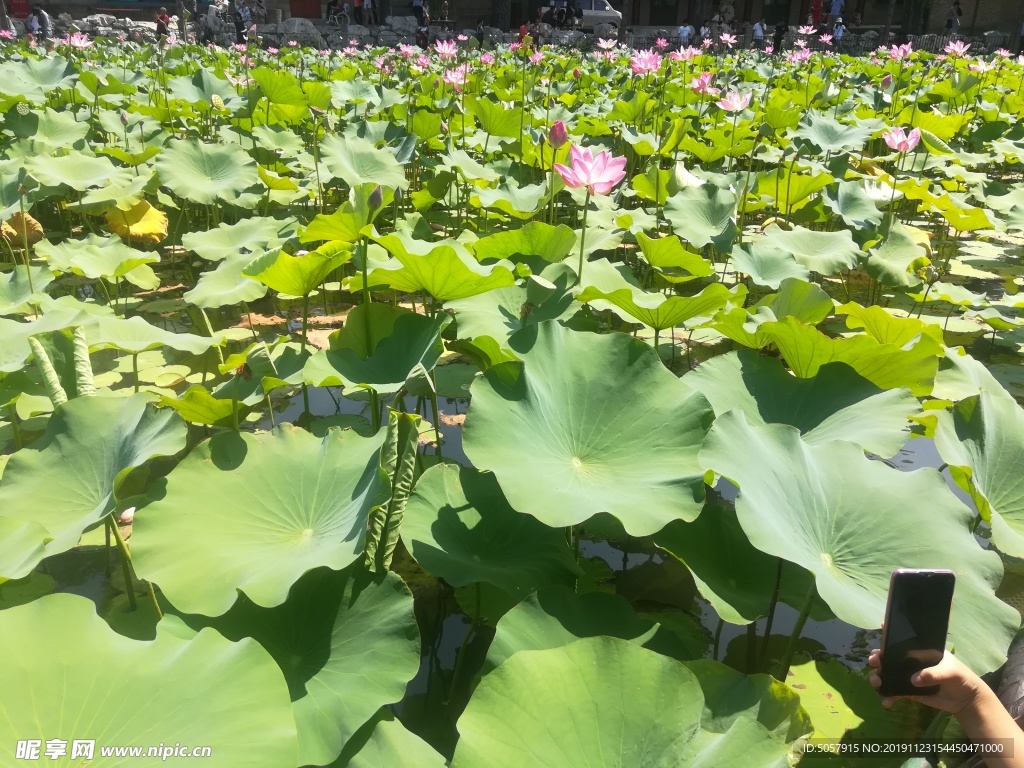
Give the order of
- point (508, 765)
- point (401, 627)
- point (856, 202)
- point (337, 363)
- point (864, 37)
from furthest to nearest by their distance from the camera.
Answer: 1. point (864, 37)
2. point (856, 202)
3. point (337, 363)
4. point (401, 627)
5. point (508, 765)

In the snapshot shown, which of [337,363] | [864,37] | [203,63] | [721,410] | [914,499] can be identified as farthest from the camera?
[864,37]

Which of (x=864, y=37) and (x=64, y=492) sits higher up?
(x=864, y=37)

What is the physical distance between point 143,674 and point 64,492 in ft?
1.94

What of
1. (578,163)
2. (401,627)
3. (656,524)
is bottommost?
(401,627)

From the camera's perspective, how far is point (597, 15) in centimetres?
2155

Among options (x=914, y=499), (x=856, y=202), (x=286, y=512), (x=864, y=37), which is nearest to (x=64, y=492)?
(x=286, y=512)

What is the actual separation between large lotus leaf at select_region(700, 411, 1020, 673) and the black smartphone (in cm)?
10

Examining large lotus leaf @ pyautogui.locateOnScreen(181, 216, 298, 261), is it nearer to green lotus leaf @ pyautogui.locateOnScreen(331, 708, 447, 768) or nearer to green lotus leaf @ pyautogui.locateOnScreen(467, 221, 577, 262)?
green lotus leaf @ pyautogui.locateOnScreen(467, 221, 577, 262)

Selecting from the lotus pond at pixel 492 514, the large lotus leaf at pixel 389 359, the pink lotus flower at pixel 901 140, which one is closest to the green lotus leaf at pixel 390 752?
the lotus pond at pixel 492 514

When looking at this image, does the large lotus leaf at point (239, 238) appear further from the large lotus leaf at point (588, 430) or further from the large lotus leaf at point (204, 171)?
the large lotus leaf at point (588, 430)

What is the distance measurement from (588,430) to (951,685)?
2.22 ft

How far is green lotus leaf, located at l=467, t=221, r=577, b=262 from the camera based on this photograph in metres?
2.08

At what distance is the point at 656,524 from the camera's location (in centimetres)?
110

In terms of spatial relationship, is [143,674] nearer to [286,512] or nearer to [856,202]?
[286,512]
